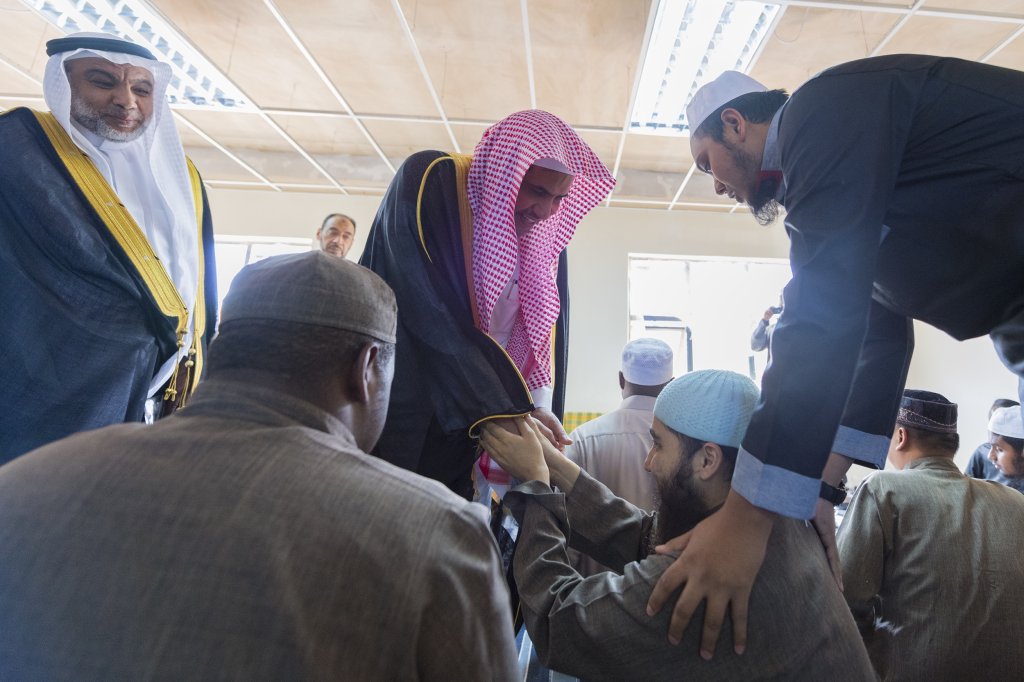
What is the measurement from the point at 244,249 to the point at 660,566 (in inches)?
309

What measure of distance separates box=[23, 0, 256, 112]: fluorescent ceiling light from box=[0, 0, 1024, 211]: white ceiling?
0.10 metres

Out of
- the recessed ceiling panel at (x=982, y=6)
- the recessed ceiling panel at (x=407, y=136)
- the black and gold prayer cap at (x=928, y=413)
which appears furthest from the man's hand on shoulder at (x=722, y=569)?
the recessed ceiling panel at (x=407, y=136)

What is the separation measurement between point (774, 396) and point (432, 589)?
0.60 m

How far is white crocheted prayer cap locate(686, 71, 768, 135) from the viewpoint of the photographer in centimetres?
150

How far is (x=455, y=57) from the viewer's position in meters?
4.60

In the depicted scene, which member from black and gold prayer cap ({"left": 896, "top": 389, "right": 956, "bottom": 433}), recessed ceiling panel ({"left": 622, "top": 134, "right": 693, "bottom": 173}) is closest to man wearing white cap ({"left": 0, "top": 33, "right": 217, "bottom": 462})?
black and gold prayer cap ({"left": 896, "top": 389, "right": 956, "bottom": 433})

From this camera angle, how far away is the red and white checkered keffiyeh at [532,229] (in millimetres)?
1424

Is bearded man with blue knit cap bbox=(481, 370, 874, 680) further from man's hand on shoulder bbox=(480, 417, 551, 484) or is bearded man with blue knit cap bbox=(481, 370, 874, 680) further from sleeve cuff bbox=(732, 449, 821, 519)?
sleeve cuff bbox=(732, 449, 821, 519)

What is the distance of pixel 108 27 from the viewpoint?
4.52 m

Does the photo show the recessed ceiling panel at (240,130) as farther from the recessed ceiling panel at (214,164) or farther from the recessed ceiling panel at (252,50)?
the recessed ceiling panel at (252,50)

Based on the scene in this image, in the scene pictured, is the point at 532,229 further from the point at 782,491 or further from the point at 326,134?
the point at 326,134

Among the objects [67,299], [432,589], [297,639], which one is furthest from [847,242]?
[67,299]

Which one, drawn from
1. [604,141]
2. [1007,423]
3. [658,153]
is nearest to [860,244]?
[1007,423]

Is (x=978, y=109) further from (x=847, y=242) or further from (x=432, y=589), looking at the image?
(x=432, y=589)
